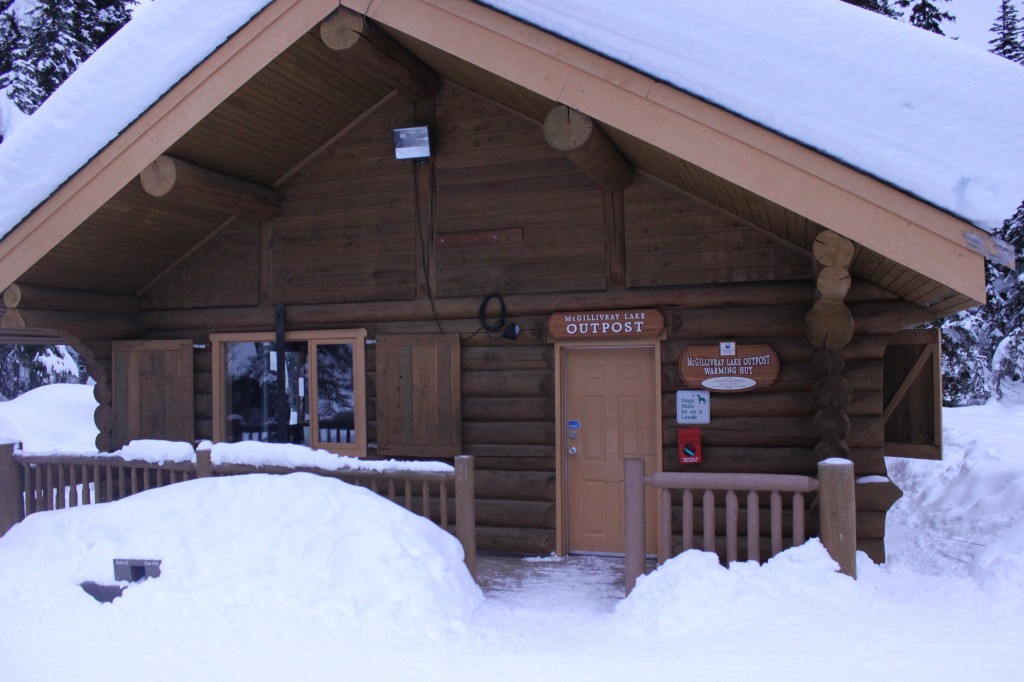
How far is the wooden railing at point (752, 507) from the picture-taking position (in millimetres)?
5566

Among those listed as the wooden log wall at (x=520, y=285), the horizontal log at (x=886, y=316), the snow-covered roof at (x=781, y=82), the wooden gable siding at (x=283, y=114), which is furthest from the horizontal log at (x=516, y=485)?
the snow-covered roof at (x=781, y=82)

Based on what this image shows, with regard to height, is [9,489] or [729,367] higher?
[729,367]

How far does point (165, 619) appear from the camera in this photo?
524cm

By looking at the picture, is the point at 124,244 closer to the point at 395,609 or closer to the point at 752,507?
the point at 395,609

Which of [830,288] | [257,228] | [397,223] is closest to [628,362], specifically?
[830,288]

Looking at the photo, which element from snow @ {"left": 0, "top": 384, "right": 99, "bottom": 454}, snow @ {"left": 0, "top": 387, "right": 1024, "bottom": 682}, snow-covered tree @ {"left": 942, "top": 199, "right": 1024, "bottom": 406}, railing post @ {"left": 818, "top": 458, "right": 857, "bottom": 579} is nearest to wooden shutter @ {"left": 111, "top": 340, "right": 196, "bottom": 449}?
snow @ {"left": 0, "top": 387, "right": 1024, "bottom": 682}

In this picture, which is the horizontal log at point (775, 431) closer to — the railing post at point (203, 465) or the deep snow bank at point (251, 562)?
the deep snow bank at point (251, 562)

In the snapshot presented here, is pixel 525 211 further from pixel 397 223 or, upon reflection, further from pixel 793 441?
pixel 793 441

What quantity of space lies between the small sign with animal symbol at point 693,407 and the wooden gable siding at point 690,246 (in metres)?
1.07

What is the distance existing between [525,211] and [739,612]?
4563mm

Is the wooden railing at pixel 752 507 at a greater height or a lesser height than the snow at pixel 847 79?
lesser

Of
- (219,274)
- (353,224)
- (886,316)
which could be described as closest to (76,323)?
(219,274)

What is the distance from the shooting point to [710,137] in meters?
5.73

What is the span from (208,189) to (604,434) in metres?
4.68
